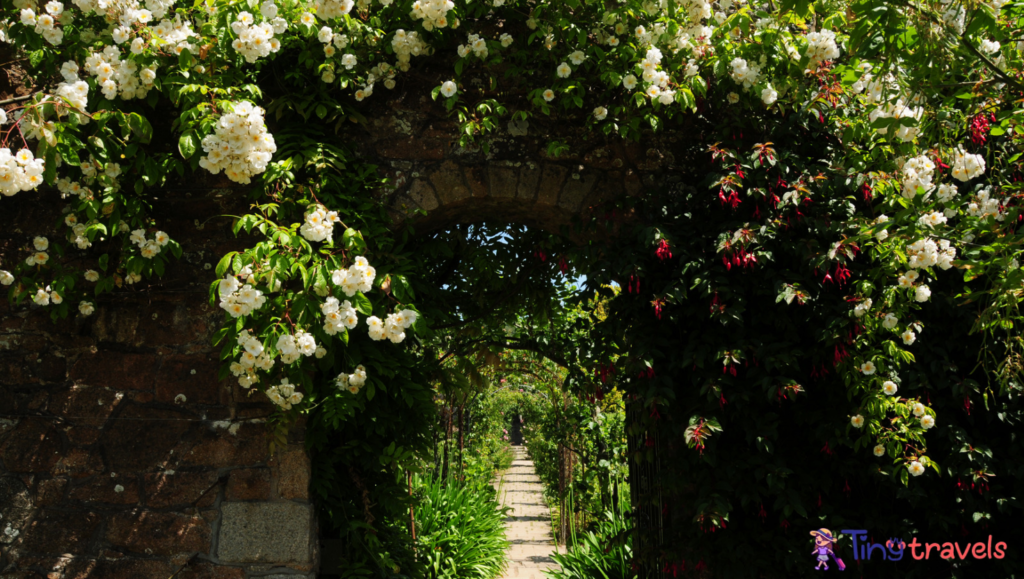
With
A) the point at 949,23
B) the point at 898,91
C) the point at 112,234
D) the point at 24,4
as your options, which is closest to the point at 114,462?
the point at 112,234

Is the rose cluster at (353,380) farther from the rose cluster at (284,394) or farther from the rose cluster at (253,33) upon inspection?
the rose cluster at (253,33)

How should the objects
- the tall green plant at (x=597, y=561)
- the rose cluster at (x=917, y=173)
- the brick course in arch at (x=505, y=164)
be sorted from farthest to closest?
the tall green plant at (x=597, y=561) < the brick course in arch at (x=505, y=164) < the rose cluster at (x=917, y=173)

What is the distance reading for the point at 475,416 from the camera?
419 inches

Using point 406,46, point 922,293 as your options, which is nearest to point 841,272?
point 922,293

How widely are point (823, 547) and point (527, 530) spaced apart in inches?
214

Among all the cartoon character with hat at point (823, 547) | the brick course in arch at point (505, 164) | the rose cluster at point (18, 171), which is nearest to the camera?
the rose cluster at point (18, 171)

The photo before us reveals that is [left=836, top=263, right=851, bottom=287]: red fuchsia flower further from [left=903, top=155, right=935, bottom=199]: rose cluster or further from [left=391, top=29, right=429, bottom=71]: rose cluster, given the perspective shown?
[left=391, top=29, right=429, bottom=71]: rose cluster

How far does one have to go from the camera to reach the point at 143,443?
2557mm

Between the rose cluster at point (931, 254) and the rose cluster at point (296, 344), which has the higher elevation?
the rose cluster at point (931, 254)

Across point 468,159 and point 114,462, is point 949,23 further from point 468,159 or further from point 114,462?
point 114,462

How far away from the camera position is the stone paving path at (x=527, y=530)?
5.60 m

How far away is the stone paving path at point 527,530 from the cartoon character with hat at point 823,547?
279 cm

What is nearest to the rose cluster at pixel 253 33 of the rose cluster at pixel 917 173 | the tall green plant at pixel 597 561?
the rose cluster at pixel 917 173

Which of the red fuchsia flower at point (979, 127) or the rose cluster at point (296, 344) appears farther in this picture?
the red fuchsia flower at point (979, 127)
